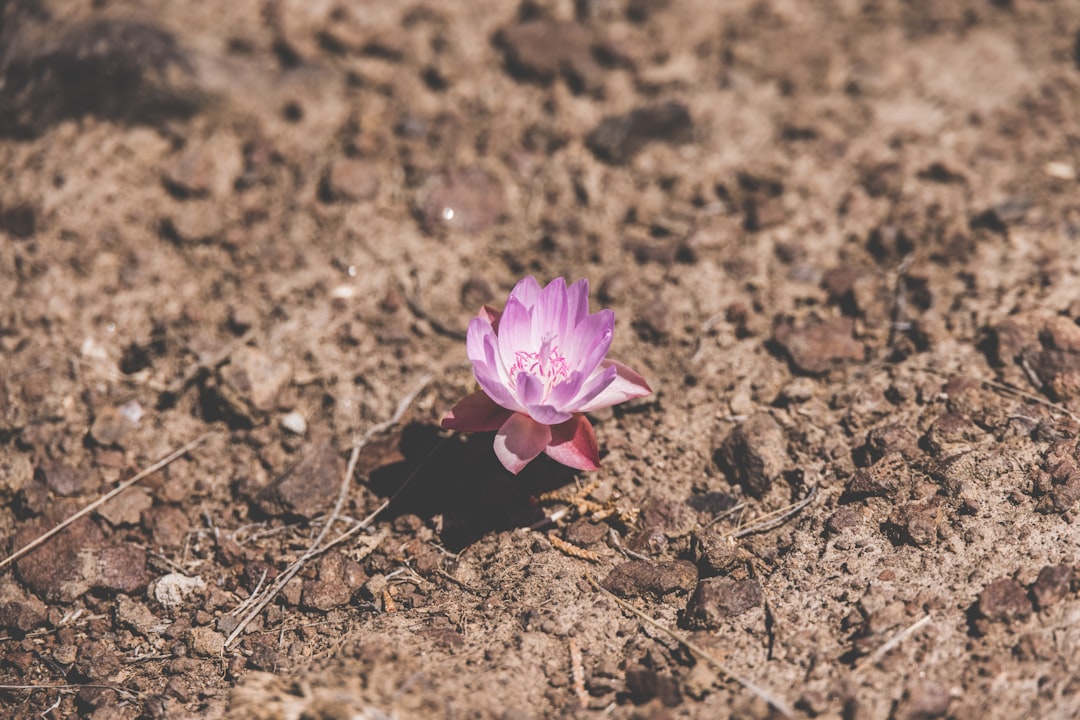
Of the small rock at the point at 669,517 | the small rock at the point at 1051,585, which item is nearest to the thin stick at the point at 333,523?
the small rock at the point at 669,517

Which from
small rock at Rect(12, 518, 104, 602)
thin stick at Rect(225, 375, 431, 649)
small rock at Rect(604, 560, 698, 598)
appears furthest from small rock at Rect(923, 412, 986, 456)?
small rock at Rect(12, 518, 104, 602)

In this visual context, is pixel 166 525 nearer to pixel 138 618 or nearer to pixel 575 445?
pixel 138 618

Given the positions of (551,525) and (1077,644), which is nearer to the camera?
(1077,644)

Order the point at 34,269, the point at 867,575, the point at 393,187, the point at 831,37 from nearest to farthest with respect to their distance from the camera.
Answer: the point at 867,575
the point at 34,269
the point at 393,187
the point at 831,37

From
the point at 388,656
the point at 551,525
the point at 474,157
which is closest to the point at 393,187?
the point at 474,157

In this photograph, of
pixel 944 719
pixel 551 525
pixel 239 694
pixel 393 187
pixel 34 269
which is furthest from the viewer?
pixel 393 187

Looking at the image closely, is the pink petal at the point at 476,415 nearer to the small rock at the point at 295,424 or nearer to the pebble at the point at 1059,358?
the small rock at the point at 295,424

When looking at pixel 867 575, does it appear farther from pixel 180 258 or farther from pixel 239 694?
pixel 180 258
